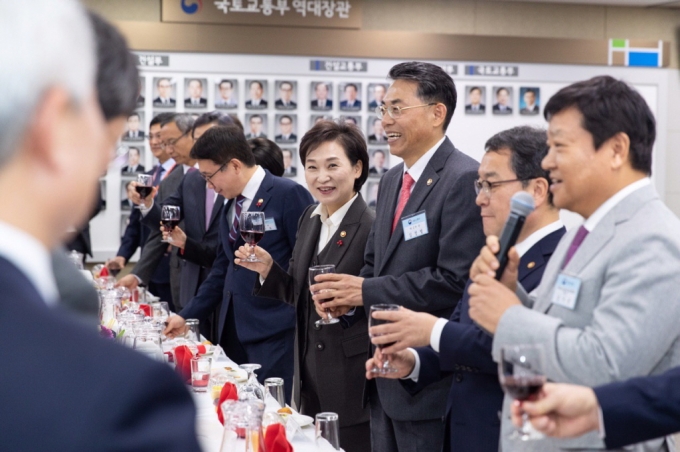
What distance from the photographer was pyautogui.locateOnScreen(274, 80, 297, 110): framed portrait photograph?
Result: 763 centimetres

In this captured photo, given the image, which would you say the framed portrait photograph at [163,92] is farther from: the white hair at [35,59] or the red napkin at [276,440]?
the white hair at [35,59]

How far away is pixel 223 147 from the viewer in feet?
14.2

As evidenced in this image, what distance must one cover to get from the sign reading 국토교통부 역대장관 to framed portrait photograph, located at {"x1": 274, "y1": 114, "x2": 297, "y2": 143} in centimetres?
92

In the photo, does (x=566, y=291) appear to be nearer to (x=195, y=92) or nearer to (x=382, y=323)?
(x=382, y=323)

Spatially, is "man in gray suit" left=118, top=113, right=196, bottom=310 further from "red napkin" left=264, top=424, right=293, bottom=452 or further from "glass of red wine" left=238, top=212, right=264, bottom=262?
"red napkin" left=264, top=424, right=293, bottom=452

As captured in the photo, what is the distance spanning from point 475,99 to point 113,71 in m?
7.46

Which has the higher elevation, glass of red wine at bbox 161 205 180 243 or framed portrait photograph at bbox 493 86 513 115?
Answer: framed portrait photograph at bbox 493 86 513 115

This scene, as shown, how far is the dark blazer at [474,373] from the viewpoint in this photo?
7.23ft

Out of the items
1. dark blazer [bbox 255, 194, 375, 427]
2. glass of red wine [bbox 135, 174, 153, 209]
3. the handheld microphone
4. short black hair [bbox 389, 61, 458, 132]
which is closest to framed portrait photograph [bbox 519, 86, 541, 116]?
glass of red wine [bbox 135, 174, 153, 209]

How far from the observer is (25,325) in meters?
0.63

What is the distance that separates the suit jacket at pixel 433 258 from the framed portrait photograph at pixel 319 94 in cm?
481

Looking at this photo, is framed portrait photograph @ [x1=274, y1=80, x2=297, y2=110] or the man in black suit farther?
framed portrait photograph @ [x1=274, y1=80, x2=297, y2=110]

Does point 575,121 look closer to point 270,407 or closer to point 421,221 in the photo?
point 421,221

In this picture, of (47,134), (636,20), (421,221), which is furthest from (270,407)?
(636,20)
